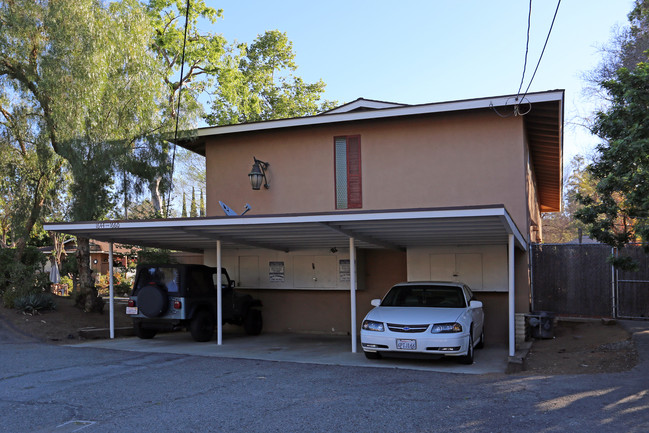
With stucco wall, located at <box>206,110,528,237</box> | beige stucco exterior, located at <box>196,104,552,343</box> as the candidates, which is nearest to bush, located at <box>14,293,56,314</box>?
beige stucco exterior, located at <box>196,104,552,343</box>

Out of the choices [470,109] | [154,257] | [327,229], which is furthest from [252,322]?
[470,109]

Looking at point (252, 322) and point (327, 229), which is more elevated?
point (327, 229)

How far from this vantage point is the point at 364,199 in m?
13.9

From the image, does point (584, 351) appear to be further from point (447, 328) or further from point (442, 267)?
point (442, 267)

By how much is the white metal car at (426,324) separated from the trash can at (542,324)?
2.25m

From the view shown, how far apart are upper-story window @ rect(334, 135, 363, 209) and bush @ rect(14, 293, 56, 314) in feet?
26.1

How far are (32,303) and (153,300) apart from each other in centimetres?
475

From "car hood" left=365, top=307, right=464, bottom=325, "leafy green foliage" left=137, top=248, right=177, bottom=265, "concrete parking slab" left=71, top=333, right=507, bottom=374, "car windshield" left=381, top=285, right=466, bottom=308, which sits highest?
"leafy green foliage" left=137, top=248, right=177, bottom=265

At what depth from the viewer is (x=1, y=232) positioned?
1173 inches

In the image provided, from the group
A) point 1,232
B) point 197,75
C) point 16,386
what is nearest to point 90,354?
point 16,386

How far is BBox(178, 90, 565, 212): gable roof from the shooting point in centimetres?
1244

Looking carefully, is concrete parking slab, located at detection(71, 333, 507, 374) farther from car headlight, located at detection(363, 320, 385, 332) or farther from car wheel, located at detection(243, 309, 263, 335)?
car headlight, located at detection(363, 320, 385, 332)

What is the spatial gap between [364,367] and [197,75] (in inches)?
869

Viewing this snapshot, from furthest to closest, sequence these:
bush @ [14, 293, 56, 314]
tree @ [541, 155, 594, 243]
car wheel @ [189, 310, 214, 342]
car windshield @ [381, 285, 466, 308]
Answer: tree @ [541, 155, 594, 243], bush @ [14, 293, 56, 314], car wheel @ [189, 310, 214, 342], car windshield @ [381, 285, 466, 308]
